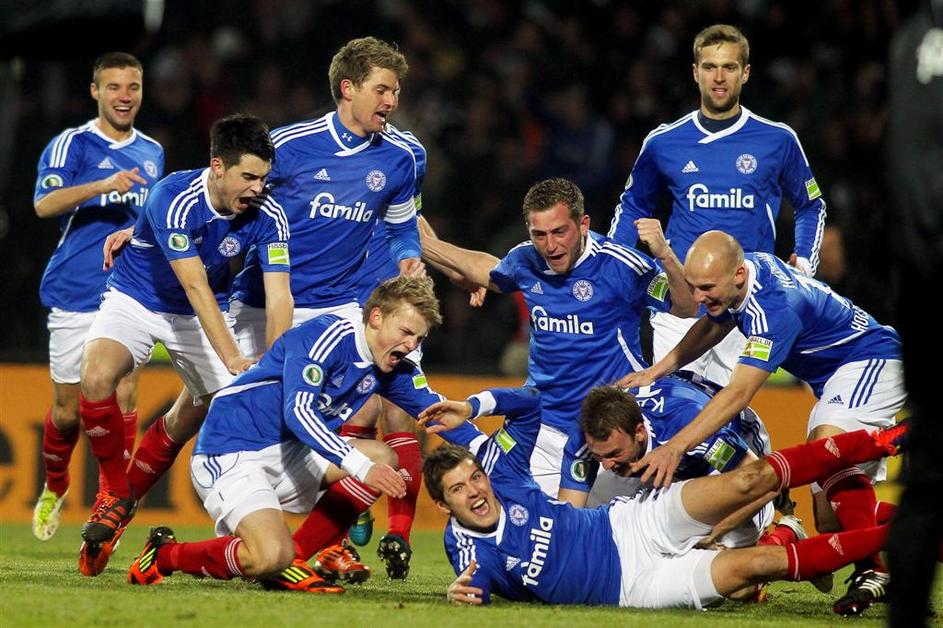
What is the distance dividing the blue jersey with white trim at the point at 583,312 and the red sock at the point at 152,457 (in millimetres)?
1815

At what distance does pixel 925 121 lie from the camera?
3.56 metres

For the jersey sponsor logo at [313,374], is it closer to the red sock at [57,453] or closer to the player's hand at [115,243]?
the player's hand at [115,243]

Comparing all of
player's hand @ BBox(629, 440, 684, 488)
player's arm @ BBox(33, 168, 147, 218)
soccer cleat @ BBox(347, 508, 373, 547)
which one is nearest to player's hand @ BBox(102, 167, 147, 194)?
player's arm @ BBox(33, 168, 147, 218)

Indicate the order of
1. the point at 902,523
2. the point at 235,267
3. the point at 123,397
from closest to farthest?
the point at 902,523 < the point at 123,397 < the point at 235,267

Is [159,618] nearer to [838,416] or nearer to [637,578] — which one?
[637,578]

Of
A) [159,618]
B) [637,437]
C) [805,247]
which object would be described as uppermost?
[805,247]

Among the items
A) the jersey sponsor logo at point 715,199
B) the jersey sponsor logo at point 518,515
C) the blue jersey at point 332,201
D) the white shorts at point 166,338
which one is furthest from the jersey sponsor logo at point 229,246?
the jersey sponsor logo at point 715,199

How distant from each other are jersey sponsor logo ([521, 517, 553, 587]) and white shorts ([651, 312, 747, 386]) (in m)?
2.20

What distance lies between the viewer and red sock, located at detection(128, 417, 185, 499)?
7020mm

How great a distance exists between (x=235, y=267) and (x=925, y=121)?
788 centimetres

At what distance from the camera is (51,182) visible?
8.02 metres

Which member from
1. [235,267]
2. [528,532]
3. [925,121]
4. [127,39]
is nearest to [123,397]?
[235,267]

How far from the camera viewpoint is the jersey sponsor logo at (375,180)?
7.13 metres

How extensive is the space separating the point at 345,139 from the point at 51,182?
193 cm
